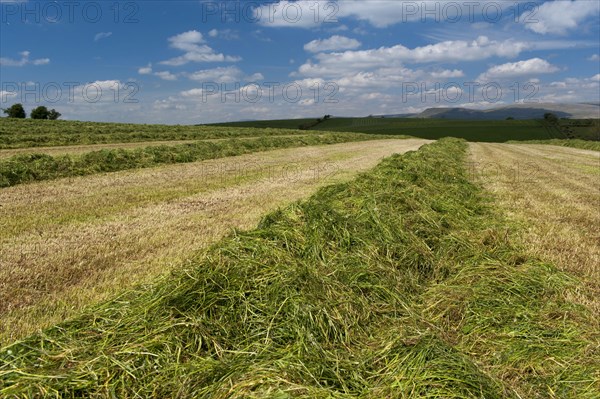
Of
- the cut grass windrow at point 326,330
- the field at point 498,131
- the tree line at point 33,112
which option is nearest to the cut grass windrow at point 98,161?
the cut grass windrow at point 326,330

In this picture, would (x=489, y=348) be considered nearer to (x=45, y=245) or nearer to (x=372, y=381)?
(x=372, y=381)

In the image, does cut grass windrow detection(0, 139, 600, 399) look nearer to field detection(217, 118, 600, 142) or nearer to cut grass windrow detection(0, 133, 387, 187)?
cut grass windrow detection(0, 133, 387, 187)

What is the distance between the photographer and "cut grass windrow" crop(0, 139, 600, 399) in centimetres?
253

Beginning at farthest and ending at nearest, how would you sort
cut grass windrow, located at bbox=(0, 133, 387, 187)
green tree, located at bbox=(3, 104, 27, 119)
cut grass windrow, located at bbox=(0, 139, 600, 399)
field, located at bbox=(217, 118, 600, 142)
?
green tree, located at bbox=(3, 104, 27, 119) < field, located at bbox=(217, 118, 600, 142) < cut grass windrow, located at bbox=(0, 133, 387, 187) < cut grass windrow, located at bbox=(0, 139, 600, 399)

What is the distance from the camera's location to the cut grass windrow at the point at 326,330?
8.29ft

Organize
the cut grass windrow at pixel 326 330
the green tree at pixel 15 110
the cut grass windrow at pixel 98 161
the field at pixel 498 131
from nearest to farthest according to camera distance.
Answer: the cut grass windrow at pixel 326 330 → the cut grass windrow at pixel 98 161 → the field at pixel 498 131 → the green tree at pixel 15 110

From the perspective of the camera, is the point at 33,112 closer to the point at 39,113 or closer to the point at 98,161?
the point at 39,113

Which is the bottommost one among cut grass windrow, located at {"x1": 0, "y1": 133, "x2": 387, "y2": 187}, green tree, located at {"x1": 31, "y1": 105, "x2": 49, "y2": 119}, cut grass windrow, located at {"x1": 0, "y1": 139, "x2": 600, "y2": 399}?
cut grass windrow, located at {"x1": 0, "y1": 139, "x2": 600, "y2": 399}

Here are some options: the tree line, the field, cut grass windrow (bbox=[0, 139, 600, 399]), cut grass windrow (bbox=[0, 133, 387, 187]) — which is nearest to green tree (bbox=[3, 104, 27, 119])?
the tree line

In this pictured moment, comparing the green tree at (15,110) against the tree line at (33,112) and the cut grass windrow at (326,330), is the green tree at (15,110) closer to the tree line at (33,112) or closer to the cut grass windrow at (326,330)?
the tree line at (33,112)

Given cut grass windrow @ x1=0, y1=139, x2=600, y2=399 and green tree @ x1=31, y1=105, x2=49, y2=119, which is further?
green tree @ x1=31, y1=105, x2=49, y2=119

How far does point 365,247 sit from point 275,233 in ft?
3.66

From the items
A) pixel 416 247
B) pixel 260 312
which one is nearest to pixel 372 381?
pixel 260 312

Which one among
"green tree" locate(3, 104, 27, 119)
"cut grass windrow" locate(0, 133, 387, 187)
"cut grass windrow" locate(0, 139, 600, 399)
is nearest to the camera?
"cut grass windrow" locate(0, 139, 600, 399)
